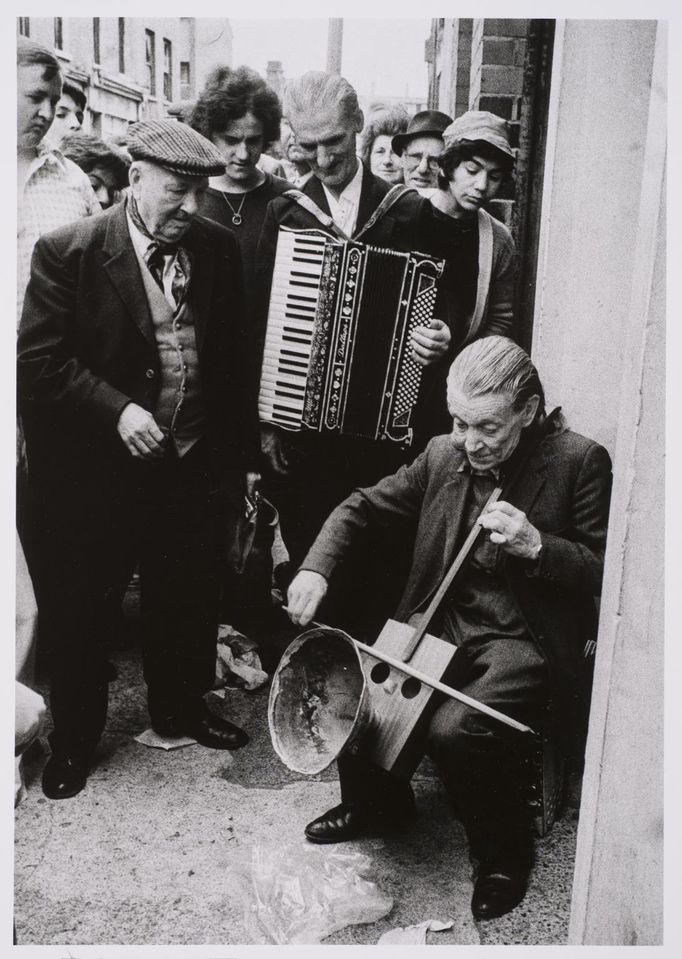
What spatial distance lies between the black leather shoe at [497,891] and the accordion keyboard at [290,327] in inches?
54.5

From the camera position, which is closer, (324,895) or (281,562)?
(324,895)

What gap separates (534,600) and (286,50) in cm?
159

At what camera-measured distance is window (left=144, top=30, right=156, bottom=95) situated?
2598mm

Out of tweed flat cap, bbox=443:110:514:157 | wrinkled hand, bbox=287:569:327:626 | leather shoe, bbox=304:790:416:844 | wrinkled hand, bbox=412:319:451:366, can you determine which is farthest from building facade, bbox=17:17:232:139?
leather shoe, bbox=304:790:416:844

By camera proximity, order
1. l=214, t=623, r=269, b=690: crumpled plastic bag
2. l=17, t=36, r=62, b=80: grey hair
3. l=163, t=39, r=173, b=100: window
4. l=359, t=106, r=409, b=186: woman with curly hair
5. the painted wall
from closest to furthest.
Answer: the painted wall < l=17, t=36, r=62, b=80: grey hair < l=163, t=39, r=173, b=100: window < l=359, t=106, r=409, b=186: woman with curly hair < l=214, t=623, r=269, b=690: crumpled plastic bag

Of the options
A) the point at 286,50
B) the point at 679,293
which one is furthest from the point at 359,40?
the point at 679,293

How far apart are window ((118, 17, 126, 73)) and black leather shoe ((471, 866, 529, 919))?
2335 mm

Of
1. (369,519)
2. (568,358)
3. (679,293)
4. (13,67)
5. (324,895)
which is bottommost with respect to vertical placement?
(324,895)

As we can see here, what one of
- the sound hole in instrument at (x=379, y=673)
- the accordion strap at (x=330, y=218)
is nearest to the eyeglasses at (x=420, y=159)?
the accordion strap at (x=330, y=218)

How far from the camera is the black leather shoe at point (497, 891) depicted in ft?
8.62

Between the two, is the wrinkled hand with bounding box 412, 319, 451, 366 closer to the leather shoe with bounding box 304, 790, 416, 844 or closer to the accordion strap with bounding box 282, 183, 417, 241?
the accordion strap with bounding box 282, 183, 417, 241

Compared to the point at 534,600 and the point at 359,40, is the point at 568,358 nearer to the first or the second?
the point at 534,600

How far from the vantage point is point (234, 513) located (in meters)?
3.16

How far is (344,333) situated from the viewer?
9.66 ft
